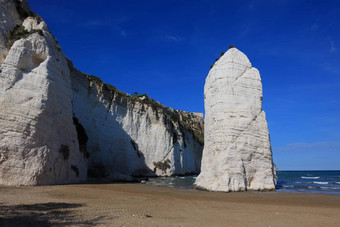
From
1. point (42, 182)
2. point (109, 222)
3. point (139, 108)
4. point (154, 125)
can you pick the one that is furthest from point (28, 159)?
point (154, 125)

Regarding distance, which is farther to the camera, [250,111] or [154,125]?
[154,125]

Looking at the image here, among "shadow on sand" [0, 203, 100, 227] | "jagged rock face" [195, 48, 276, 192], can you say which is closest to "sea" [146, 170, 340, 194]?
"jagged rock face" [195, 48, 276, 192]

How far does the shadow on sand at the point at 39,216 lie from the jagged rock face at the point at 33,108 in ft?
20.2

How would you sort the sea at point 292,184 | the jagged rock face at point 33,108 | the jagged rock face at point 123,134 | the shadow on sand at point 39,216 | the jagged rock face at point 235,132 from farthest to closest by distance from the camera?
1. the jagged rock face at point 123,134
2. the sea at point 292,184
3. the jagged rock face at point 235,132
4. the jagged rock face at point 33,108
5. the shadow on sand at point 39,216

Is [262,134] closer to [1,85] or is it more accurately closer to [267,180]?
[267,180]

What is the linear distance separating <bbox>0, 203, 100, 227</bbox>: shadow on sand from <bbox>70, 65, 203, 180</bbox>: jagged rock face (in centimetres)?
1601

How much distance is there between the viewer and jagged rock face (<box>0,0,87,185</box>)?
12.4 metres

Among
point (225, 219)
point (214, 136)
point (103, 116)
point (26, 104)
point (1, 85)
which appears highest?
point (103, 116)

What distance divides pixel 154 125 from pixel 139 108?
4.00m

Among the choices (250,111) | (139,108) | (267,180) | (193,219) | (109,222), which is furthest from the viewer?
(139,108)

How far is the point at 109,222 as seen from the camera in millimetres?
5688

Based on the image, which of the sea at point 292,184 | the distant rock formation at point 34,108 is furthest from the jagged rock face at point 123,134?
the sea at point 292,184

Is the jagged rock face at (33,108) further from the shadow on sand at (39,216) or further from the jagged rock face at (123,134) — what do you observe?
the jagged rock face at (123,134)

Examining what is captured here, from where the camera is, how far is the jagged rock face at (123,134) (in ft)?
92.8
